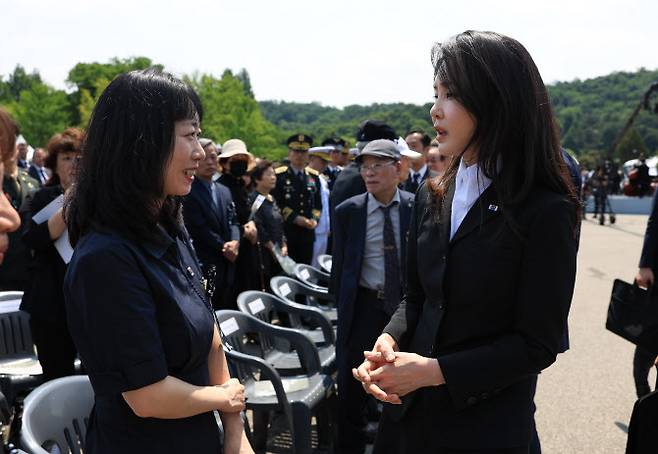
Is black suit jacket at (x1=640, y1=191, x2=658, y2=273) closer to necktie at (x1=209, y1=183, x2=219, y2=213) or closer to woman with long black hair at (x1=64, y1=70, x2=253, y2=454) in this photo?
necktie at (x1=209, y1=183, x2=219, y2=213)

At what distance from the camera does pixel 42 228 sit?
3.33 metres

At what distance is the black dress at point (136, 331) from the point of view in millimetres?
1451

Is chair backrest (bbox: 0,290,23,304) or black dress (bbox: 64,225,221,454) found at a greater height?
black dress (bbox: 64,225,221,454)

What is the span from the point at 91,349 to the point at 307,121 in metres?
136

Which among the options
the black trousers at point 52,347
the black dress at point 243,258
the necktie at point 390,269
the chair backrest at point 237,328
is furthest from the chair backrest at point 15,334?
the black dress at point 243,258

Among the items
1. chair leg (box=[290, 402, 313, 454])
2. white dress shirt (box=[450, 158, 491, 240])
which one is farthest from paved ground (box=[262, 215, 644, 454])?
white dress shirt (box=[450, 158, 491, 240])

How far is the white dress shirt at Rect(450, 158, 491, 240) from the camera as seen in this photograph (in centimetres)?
166

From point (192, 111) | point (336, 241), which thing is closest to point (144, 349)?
point (192, 111)

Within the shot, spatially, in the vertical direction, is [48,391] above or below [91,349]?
below

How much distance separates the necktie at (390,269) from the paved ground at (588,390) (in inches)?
57.6

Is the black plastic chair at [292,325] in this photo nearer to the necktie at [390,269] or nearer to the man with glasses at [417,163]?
the necktie at [390,269]

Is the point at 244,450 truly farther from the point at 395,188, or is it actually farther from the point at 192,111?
the point at 395,188

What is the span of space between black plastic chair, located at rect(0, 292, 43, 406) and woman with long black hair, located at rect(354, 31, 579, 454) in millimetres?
2731

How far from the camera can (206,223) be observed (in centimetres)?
562
